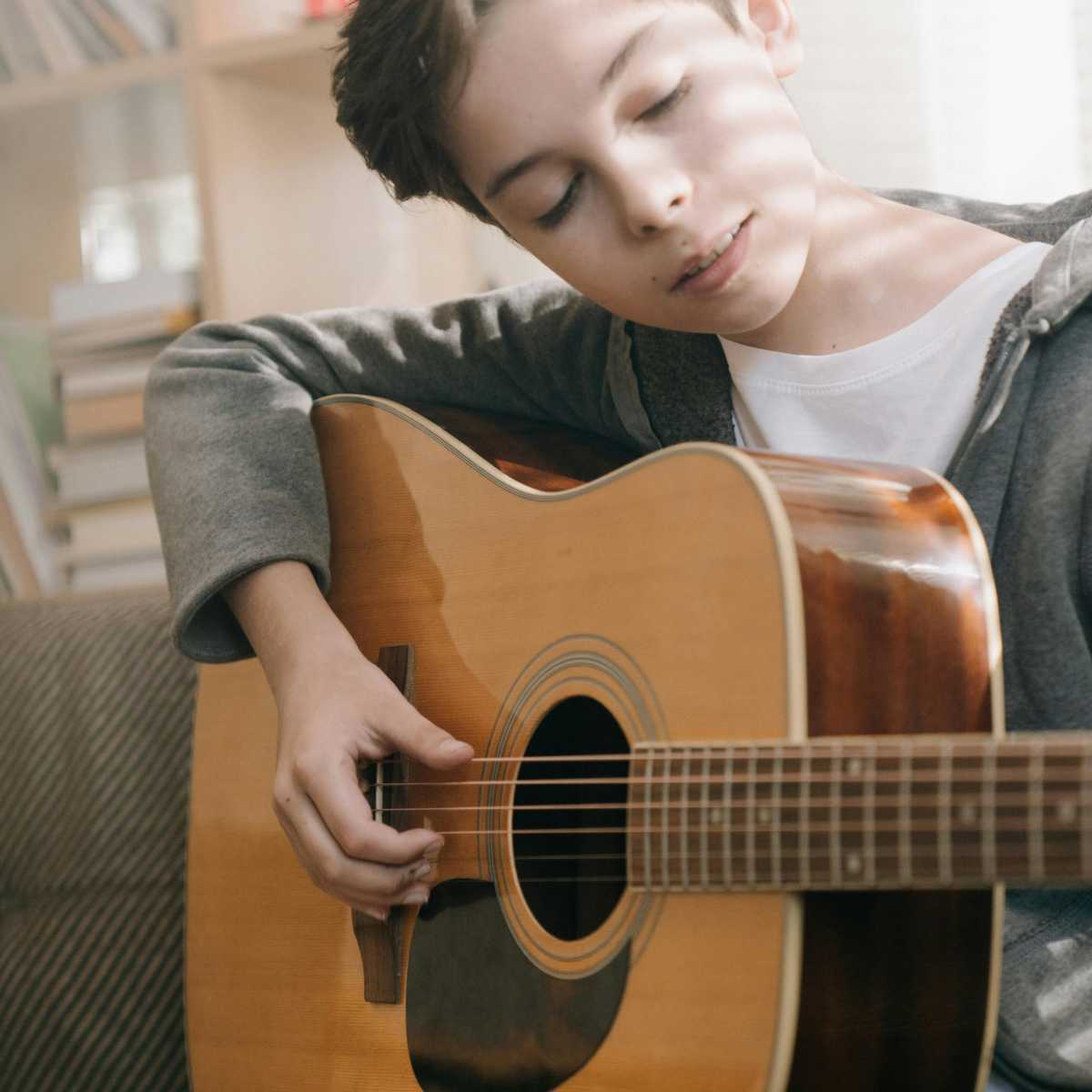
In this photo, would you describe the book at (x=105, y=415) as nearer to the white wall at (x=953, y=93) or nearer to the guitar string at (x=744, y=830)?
the white wall at (x=953, y=93)

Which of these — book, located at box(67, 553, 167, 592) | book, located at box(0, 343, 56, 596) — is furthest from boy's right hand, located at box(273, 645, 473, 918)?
book, located at box(0, 343, 56, 596)

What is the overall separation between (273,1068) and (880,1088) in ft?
1.66

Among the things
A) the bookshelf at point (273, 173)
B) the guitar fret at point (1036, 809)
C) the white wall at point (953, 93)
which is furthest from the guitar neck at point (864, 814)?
the bookshelf at point (273, 173)

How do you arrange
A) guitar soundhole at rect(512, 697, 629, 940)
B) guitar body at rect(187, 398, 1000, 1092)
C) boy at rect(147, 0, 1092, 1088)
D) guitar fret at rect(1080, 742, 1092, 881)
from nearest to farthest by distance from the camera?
guitar fret at rect(1080, 742, 1092, 881) < guitar body at rect(187, 398, 1000, 1092) < guitar soundhole at rect(512, 697, 629, 940) < boy at rect(147, 0, 1092, 1088)

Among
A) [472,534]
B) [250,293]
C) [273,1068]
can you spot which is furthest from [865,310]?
[250,293]

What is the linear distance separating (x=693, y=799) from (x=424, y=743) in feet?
0.81

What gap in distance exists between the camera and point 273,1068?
3.17 feet

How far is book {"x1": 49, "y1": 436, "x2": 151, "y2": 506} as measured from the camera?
1.86m

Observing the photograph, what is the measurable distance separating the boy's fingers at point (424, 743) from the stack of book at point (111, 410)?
3.50 feet

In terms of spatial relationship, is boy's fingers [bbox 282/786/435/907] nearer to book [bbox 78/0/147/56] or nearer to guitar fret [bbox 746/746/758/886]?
guitar fret [bbox 746/746/758/886]

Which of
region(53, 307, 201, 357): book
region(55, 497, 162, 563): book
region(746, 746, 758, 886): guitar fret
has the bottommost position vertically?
region(55, 497, 162, 563): book

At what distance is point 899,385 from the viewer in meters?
0.95

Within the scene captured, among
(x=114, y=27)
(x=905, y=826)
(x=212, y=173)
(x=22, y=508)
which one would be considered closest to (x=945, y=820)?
(x=905, y=826)

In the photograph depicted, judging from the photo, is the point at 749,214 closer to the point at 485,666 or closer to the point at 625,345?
the point at 625,345
